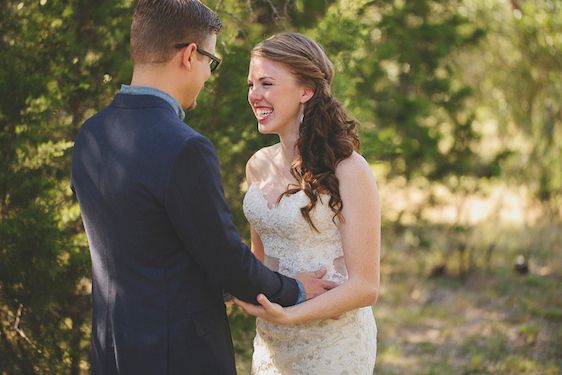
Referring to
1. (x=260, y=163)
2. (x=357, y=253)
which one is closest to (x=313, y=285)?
(x=357, y=253)

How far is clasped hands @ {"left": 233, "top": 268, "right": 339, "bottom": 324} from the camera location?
2.41 meters

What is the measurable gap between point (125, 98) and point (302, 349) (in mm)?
1273

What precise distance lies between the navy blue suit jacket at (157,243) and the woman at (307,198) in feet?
1.86

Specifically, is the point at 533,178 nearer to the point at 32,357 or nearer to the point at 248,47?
the point at 248,47

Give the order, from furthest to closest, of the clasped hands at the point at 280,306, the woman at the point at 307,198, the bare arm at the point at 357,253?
the woman at the point at 307,198, the bare arm at the point at 357,253, the clasped hands at the point at 280,306

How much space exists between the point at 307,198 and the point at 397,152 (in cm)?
211

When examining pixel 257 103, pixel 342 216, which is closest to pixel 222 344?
pixel 342 216

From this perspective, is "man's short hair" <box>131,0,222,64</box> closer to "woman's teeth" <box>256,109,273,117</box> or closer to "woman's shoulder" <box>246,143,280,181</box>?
"woman's teeth" <box>256,109,273,117</box>

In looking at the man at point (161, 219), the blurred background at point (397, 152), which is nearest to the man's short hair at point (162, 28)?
the man at point (161, 219)

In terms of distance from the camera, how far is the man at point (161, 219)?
84.9 inches

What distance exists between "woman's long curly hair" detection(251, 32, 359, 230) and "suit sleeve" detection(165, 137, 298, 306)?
691 millimetres

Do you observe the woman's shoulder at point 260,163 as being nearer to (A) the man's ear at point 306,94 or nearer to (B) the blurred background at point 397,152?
(A) the man's ear at point 306,94

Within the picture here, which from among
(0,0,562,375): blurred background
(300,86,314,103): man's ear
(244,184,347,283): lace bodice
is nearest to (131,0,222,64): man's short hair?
(300,86,314,103): man's ear

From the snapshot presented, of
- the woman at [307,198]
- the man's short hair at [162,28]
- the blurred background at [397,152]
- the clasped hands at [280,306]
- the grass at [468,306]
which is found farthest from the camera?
the grass at [468,306]
